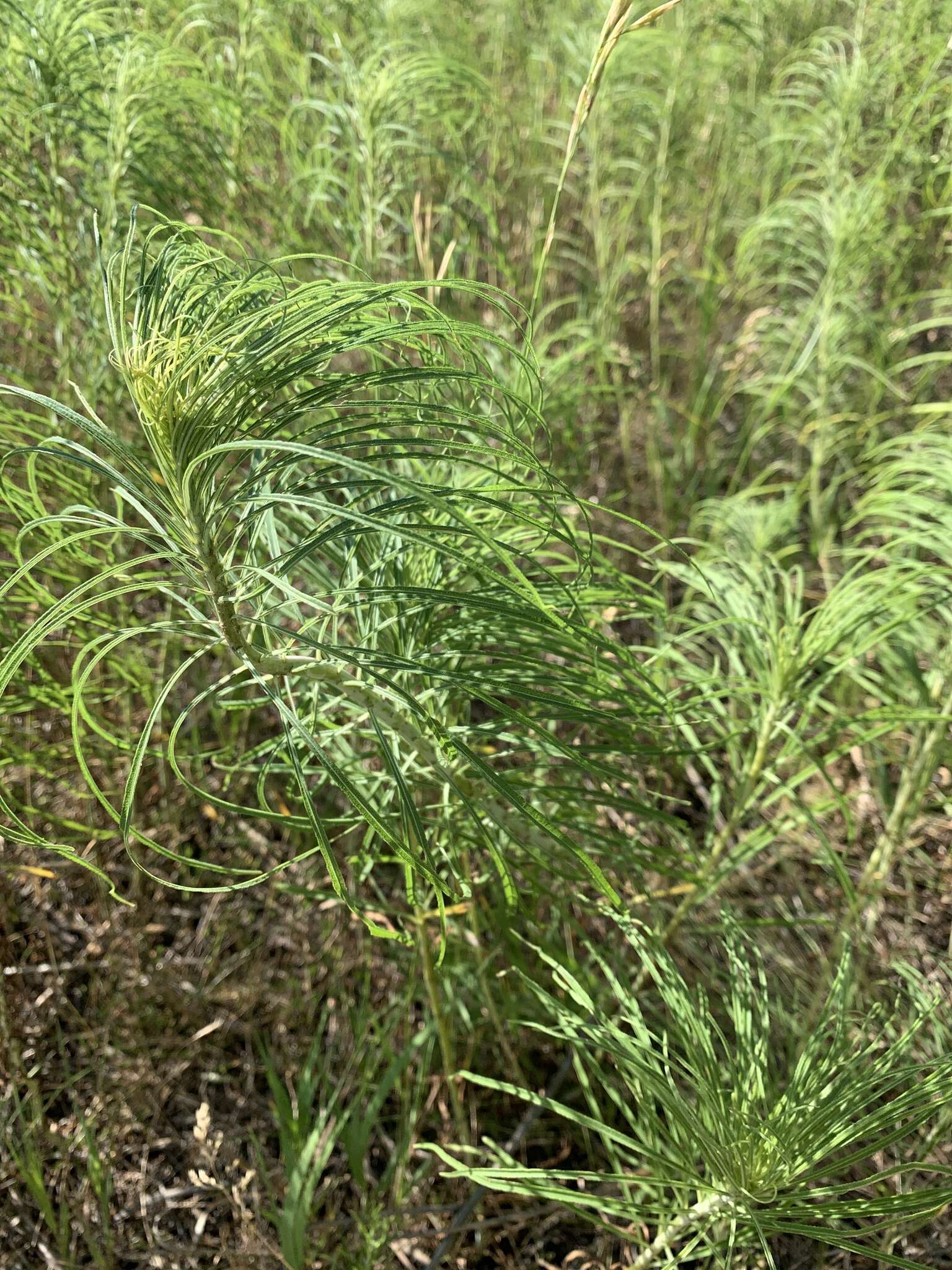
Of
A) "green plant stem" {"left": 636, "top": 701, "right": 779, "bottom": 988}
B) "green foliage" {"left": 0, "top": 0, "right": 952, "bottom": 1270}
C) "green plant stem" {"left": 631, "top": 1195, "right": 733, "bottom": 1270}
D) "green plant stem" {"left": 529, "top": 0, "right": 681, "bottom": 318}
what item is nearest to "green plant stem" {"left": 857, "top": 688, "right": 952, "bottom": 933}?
"green foliage" {"left": 0, "top": 0, "right": 952, "bottom": 1270}

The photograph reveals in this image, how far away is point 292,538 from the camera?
123 cm

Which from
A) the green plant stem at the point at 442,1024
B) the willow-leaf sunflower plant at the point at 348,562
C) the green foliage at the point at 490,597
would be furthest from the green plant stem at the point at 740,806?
the green plant stem at the point at 442,1024

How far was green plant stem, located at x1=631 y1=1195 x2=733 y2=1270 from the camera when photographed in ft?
3.37

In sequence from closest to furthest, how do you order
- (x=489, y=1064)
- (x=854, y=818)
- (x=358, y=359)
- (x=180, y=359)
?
(x=180, y=359), (x=489, y=1064), (x=854, y=818), (x=358, y=359)

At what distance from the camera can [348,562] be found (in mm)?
1001

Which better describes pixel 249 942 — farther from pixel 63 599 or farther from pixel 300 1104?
pixel 63 599

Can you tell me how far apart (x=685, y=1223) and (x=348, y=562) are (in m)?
0.79

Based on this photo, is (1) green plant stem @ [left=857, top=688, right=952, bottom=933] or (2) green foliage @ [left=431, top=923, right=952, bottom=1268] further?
(1) green plant stem @ [left=857, top=688, right=952, bottom=933]

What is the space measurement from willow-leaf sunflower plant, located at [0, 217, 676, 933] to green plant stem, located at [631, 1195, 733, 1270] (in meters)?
0.35

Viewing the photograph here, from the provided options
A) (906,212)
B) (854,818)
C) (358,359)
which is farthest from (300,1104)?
(906,212)

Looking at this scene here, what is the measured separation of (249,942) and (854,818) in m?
1.20

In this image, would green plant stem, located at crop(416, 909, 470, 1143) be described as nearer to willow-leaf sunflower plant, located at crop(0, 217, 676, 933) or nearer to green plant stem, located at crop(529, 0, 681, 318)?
willow-leaf sunflower plant, located at crop(0, 217, 676, 933)

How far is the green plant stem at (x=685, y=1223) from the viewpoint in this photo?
1.03 meters

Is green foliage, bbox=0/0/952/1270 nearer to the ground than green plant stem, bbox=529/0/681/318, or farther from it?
nearer to the ground
